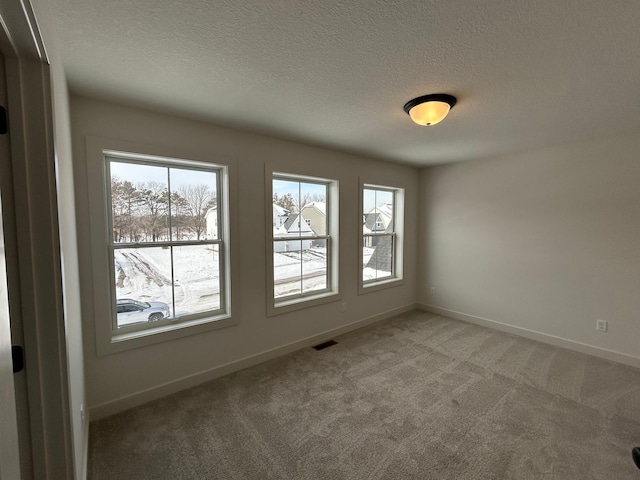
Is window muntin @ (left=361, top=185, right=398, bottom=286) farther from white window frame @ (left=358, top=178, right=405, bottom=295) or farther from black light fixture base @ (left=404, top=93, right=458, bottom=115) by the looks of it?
black light fixture base @ (left=404, top=93, right=458, bottom=115)

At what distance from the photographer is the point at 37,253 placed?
3.25ft

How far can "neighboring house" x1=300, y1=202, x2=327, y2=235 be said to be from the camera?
3385 millimetres

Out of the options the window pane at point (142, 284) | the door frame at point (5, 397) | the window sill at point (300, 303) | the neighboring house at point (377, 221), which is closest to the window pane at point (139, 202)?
the window pane at point (142, 284)

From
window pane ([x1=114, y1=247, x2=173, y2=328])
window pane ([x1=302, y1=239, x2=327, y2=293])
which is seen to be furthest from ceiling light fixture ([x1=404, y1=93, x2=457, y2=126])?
window pane ([x1=114, y1=247, x2=173, y2=328])

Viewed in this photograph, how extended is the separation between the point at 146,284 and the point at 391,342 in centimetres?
272

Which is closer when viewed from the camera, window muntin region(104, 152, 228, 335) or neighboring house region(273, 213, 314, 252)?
window muntin region(104, 152, 228, 335)

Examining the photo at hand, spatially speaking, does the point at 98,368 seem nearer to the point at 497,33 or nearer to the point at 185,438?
the point at 185,438

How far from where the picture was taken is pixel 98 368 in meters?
2.09

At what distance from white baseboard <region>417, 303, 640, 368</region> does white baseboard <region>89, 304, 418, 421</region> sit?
1.62 meters

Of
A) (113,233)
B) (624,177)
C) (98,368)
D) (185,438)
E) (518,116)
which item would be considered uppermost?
(518,116)

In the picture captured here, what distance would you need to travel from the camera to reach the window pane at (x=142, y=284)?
223 centimetres

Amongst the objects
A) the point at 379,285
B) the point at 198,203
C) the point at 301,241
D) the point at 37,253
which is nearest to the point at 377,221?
the point at 379,285

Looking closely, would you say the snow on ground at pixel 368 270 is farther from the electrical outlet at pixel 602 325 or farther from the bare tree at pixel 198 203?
the electrical outlet at pixel 602 325

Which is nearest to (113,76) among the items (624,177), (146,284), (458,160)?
(146,284)
